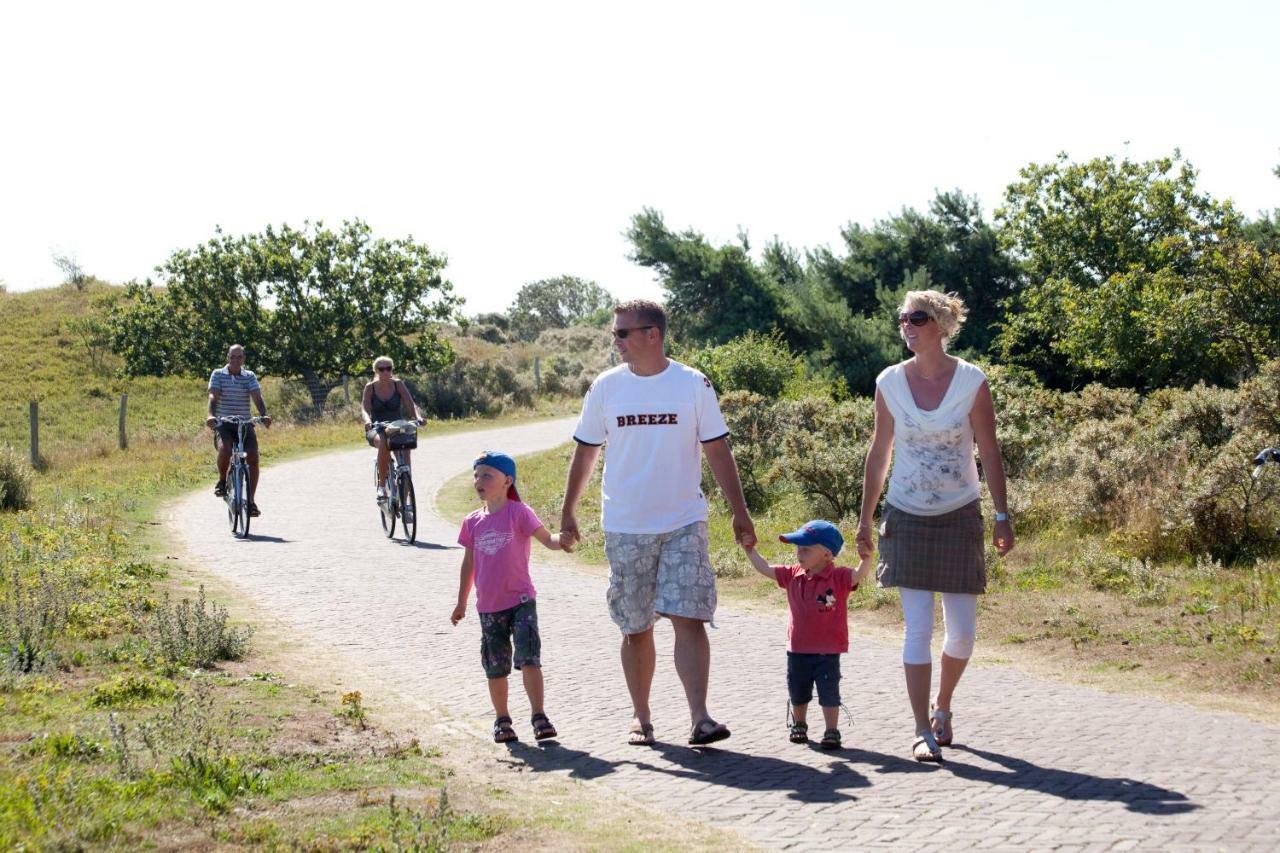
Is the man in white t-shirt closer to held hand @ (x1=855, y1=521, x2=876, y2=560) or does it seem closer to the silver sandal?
held hand @ (x1=855, y1=521, x2=876, y2=560)

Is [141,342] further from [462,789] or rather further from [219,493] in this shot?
[462,789]

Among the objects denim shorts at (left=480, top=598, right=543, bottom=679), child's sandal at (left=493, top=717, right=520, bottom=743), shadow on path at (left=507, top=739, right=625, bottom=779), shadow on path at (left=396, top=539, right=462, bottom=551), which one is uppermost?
denim shorts at (left=480, top=598, right=543, bottom=679)

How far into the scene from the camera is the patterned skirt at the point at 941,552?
6.22m

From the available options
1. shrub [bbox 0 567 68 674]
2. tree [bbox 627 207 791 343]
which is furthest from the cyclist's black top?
tree [bbox 627 207 791 343]

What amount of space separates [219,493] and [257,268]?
120 ft

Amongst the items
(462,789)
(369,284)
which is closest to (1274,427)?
(462,789)

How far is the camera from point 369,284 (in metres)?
52.3

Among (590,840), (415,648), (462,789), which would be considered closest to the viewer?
(590,840)

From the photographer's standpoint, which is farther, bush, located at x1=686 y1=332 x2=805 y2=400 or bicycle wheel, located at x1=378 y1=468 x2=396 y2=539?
bush, located at x1=686 y1=332 x2=805 y2=400

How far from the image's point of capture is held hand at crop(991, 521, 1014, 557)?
241 inches

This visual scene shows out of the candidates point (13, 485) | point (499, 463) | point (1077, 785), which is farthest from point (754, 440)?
point (1077, 785)

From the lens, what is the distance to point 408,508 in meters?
15.9

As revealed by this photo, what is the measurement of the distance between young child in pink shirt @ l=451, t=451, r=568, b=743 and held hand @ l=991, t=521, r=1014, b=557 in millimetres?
1967

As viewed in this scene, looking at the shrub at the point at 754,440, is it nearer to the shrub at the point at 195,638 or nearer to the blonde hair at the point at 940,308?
the shrub at the point at 195,638
